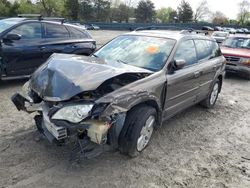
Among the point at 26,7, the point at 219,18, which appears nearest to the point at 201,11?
the point at 219,18

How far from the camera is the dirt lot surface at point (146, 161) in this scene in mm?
3570

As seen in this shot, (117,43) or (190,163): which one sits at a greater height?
(117,43)

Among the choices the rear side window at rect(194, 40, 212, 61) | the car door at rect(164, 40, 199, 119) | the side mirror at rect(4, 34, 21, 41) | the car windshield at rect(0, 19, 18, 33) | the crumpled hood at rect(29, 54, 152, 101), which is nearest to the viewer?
the crumpled hood at rect(29, 54, 152, 101)

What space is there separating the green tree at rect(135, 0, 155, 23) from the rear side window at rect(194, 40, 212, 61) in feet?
256

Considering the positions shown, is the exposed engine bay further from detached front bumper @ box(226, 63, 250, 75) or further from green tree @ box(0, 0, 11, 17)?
green tree @ box(0, 0, 11, 17)

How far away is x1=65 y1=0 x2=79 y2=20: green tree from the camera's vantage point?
236 feet

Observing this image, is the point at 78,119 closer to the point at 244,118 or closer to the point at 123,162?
the point at 123,162

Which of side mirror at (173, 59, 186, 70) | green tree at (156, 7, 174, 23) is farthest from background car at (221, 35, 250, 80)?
green tree at (156, 7, 174, 23)

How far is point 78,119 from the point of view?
336 centimetres

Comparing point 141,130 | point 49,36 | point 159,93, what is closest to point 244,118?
point 159,93

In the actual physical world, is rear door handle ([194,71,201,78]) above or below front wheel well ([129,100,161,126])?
above

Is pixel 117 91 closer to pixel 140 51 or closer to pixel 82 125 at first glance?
pixel 82 125

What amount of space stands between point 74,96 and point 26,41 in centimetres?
438

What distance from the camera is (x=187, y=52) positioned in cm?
527
